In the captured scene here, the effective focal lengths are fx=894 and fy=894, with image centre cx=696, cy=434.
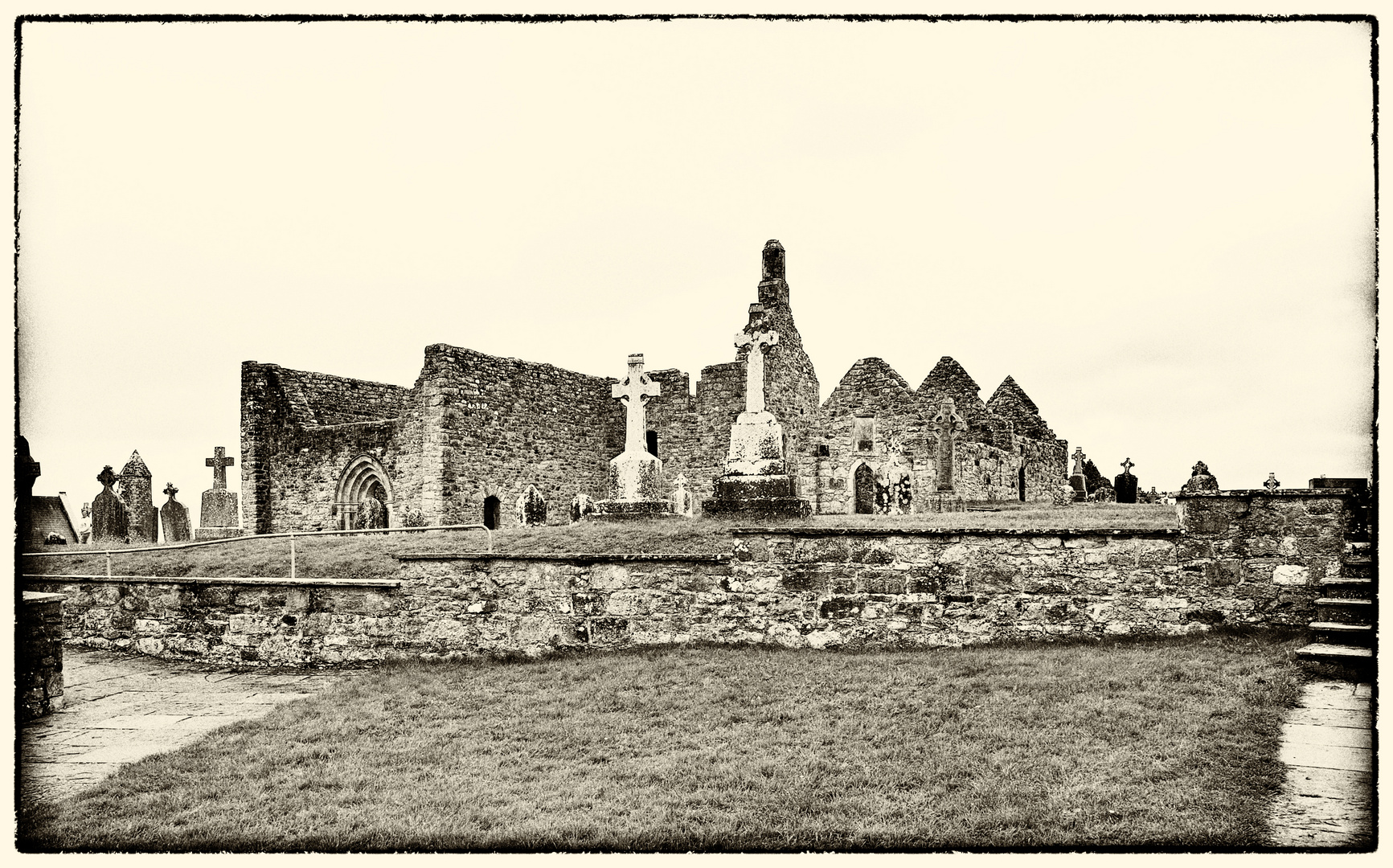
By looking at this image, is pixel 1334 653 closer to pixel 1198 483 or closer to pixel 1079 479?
pixel 1198 483

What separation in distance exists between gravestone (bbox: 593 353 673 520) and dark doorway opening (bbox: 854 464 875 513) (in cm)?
1212

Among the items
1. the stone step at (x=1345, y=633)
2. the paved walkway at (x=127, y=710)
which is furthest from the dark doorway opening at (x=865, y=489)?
the stone step at (x=1345, y=633)

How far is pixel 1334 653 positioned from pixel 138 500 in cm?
2923

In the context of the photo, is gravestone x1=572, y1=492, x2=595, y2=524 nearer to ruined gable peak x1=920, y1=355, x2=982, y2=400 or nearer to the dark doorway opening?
the dark doorway opening

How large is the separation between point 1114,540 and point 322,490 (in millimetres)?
21078

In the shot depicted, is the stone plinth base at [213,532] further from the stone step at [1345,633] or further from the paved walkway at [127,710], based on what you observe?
the stone step at [1345,633]

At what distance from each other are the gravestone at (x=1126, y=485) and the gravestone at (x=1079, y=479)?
151 cm

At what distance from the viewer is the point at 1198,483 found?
8430 mm

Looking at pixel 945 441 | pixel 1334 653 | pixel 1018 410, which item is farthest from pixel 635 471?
pixel 1018 410

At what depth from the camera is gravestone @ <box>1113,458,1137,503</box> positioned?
26.7 metres

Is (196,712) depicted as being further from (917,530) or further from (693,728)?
(917,530)

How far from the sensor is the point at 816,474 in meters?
27.3

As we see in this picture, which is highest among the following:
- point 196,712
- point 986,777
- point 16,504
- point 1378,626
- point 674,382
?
point 674,382

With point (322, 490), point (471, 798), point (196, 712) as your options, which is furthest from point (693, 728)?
point (322, 490)
